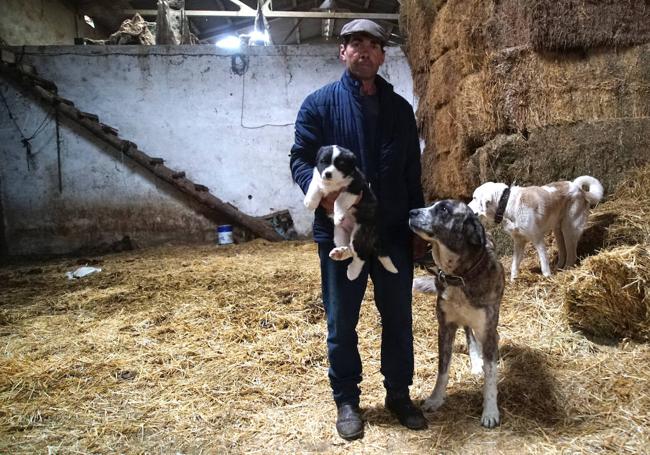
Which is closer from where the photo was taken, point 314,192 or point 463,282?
point 314,192

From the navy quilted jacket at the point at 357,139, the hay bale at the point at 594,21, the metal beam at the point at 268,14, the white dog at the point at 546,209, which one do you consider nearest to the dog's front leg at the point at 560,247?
the white dog at the point at 546,209

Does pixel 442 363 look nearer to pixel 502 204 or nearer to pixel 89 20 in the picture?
pixel 502 204

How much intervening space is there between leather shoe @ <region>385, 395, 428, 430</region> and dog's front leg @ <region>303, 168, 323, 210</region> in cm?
119

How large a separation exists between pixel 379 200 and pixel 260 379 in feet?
5.00

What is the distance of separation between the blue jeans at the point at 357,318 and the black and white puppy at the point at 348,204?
10cm

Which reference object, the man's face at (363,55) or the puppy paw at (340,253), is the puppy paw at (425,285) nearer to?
the puppy paw at (340,253)

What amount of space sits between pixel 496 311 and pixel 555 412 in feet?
2.07

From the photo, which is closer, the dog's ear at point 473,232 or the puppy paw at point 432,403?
the dog's ear at point 473,232

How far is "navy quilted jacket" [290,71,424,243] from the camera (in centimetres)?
225

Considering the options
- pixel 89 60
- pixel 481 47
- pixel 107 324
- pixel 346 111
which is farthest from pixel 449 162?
pixel 89 60

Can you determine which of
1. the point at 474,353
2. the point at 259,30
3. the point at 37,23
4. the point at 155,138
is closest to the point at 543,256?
the point at 474,353

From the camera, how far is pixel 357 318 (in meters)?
2.32

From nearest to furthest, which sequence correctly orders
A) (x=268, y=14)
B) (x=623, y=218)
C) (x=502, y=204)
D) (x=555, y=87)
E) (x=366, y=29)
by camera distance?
1. (x=366, y=29)
2. (x=623, y=218)
3. (x=502, y=204)
4. (x=555, y=87)
5. (x=268, y=14)

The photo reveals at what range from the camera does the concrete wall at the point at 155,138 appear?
7805 millimetres
